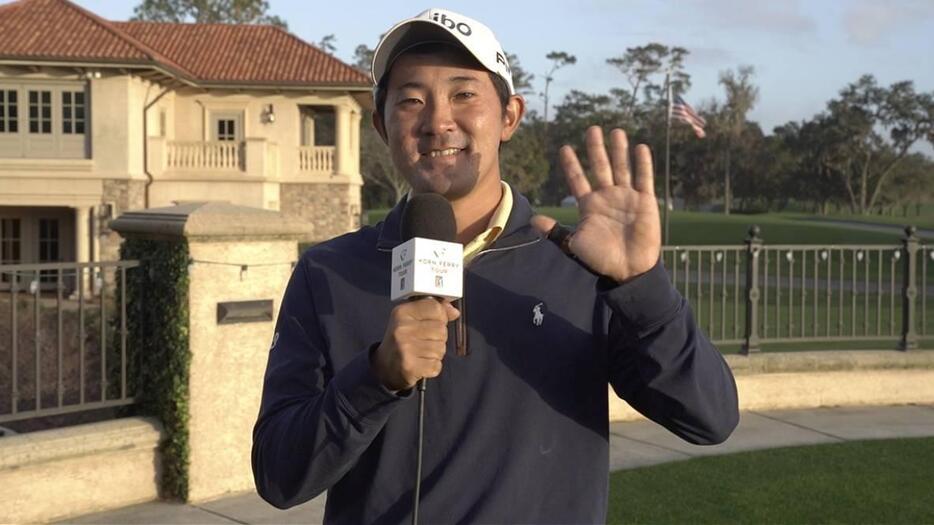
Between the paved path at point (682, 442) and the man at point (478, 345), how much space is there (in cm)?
419

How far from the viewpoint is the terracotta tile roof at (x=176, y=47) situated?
28000mm

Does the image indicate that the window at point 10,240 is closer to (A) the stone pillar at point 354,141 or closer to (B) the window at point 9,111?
(B) the window at point 9,111

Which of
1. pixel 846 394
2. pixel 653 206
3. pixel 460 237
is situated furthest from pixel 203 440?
A: pixel 846 394

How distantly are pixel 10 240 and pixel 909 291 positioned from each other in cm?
2698

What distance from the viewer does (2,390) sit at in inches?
418

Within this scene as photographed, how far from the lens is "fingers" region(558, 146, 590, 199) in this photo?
1.98 m

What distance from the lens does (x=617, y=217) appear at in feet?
6.37

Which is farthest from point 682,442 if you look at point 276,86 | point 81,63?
point 276,86

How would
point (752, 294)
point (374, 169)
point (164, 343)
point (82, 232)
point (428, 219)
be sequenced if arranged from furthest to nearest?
point (374, 169)
point (82, 232)
point (752, 294)
point (164, 343)
point (428, 219)

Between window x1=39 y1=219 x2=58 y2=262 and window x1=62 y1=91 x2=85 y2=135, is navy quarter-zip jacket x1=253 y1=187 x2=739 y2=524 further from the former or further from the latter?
window x1=39 y1=219 x2=58 y2=262

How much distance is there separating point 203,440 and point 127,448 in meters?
0.45

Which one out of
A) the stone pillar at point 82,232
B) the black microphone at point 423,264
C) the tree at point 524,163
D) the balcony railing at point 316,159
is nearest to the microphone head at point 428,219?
the black microphone at point 423,264

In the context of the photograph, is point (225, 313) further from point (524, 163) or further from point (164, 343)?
point (524, 163)

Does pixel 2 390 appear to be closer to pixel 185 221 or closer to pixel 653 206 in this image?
pixel 185 221
